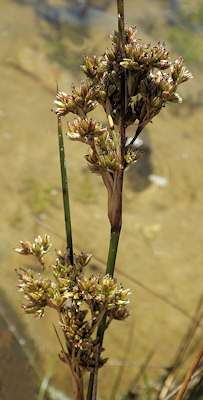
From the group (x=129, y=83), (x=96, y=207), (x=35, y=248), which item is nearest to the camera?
(x=129, y=83)

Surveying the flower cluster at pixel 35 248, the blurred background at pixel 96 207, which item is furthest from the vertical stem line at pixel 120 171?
the blurred background at pixel 96 207

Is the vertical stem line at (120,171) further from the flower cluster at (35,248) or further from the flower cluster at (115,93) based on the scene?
Answer: the flower cluster at (35,248)

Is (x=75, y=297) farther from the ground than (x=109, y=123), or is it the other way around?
(x=109, y=123)

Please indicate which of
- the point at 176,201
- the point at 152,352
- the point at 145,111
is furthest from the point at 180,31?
the point at 145,111

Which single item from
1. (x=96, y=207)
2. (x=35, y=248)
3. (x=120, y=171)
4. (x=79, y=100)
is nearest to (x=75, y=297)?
(x=35, y=248)

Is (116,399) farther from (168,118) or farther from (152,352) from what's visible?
(168,118)

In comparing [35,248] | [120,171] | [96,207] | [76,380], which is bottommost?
[76,380]

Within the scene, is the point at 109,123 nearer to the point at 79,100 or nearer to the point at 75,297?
the point at 79,100
